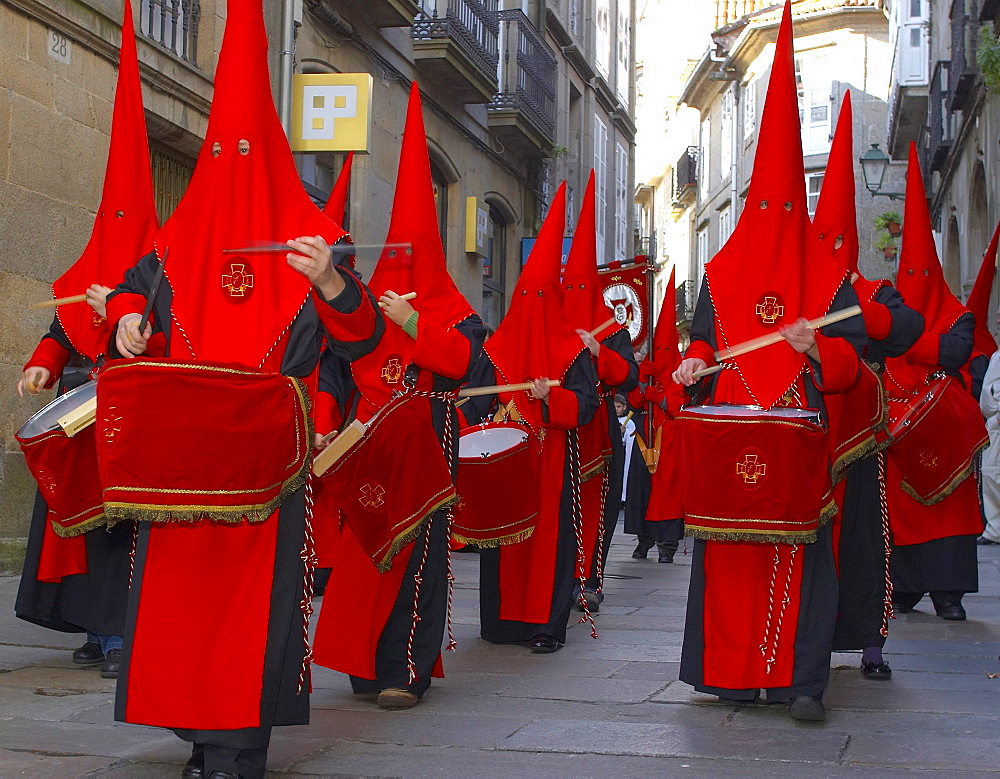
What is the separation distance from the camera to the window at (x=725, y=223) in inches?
1617

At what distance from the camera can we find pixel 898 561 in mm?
8203

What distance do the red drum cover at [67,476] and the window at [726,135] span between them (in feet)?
120

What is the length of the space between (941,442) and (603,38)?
23278 millimetres

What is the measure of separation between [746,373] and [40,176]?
590 cm

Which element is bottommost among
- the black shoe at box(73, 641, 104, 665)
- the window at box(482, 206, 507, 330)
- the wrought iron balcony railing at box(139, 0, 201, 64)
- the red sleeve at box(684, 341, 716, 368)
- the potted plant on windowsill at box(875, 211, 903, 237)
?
the black shoe at box(73, 641, 104, 665)

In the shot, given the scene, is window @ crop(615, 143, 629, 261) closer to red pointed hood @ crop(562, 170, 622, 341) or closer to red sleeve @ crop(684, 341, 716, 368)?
red pointed hood @ crop(562, 170, 622, 341)

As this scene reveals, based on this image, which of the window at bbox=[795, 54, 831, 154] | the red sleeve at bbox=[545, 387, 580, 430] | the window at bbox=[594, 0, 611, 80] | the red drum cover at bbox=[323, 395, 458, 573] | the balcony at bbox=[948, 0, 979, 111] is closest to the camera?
the red drum cover at bbox=[323, 395, 458, 573]

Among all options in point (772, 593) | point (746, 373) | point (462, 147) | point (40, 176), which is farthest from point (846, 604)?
point (462, 147)

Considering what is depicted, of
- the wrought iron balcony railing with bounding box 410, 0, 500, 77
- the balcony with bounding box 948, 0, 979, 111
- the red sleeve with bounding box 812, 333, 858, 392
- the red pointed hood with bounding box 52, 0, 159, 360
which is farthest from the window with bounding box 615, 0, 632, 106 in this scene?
the red sleeve with bounding box 812, 333, 858, 392

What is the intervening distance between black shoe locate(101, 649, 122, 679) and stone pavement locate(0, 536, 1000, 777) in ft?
0.15

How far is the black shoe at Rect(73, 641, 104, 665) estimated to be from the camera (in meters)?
6.21

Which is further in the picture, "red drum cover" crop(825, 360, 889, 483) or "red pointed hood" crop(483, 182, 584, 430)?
"red pointed hood" crop(483, 182, 584, 430)

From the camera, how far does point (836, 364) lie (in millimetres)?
5152

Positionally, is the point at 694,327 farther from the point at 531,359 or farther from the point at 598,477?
the point at 598,477
